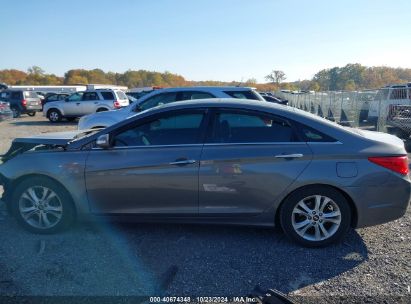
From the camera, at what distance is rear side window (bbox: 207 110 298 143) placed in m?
3.64

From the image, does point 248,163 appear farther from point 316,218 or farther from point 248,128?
point 316,218

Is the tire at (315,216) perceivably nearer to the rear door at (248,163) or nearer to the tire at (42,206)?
the rear door at (248,163)

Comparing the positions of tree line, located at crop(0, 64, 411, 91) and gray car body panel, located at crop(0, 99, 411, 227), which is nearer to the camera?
gray car body panel, located at crop(0, 99, 411, 227)

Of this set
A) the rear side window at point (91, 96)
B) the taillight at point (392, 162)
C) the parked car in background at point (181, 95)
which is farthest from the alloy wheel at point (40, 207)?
the rear side window at point (91, 96)

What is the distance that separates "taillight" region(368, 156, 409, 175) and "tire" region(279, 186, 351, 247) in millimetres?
488

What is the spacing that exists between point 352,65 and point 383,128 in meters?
86.8

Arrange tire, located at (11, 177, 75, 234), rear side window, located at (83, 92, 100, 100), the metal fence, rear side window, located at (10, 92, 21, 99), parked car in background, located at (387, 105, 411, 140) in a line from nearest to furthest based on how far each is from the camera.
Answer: tire, located at (11, 177, 75, 234) → parked car in background, located at (387, 105, 411, 140) → the metal fence → rear side window, located at (83, 92, 100, 100) → rear side window, located at (10, 92, 21, 99)

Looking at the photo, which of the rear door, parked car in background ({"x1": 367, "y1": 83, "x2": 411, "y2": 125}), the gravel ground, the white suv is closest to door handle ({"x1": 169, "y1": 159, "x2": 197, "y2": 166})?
the rear door

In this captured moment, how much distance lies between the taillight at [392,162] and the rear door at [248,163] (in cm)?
67

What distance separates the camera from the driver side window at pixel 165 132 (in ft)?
12.2

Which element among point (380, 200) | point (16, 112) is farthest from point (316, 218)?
point (16, 112)

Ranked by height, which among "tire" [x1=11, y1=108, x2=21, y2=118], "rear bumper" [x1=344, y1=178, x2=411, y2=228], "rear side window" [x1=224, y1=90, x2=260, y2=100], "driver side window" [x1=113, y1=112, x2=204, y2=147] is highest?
"rear side window" [x1=224, y1=90, x2=260, y2=100]

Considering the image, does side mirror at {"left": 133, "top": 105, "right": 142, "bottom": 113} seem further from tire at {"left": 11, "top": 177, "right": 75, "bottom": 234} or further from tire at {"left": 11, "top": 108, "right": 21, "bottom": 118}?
tire at {"left": 11, "top": 108, "right": 21, "bottom": 118}

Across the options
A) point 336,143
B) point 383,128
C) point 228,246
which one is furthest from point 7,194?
point 383,128
